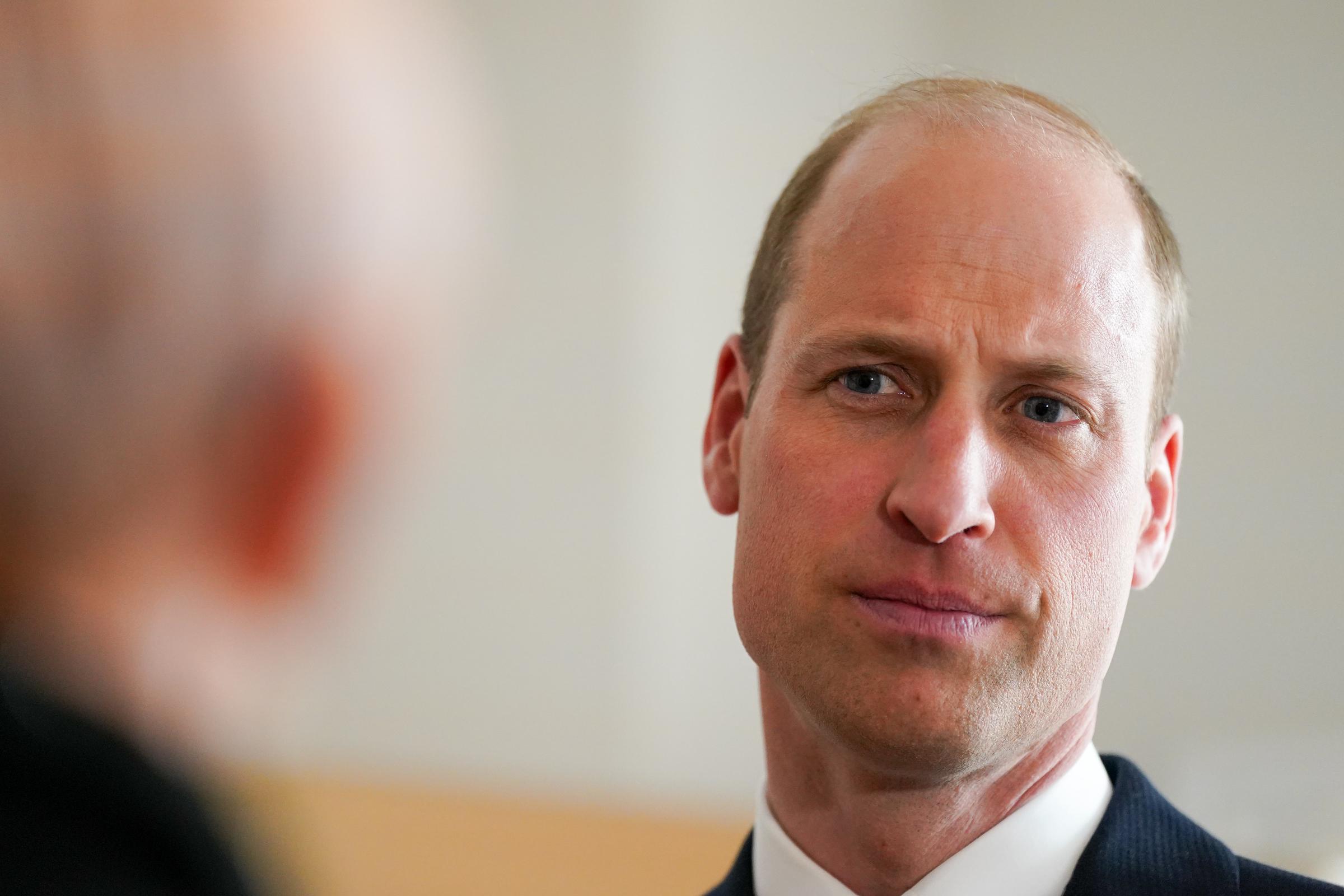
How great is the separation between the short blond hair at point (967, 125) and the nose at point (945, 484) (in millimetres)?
358

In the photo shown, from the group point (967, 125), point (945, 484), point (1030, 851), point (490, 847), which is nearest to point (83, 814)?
point (945, 484)

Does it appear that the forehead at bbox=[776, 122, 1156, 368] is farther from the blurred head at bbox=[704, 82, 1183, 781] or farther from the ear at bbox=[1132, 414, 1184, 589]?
the ear at bbox=[1132, 414, 1184, 589]

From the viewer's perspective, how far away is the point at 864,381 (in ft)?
5.98

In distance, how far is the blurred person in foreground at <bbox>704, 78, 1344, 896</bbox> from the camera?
5.51 feet

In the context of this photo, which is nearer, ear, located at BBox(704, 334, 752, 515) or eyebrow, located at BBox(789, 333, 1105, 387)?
eyebrow, located at BBox(789, 333, 1105, 387)

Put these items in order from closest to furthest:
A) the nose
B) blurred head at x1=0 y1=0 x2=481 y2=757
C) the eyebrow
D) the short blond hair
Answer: blurred head at x1=0 y1=0 x2=481 y2=757 < the nose < the eyebrow < the short blond hair

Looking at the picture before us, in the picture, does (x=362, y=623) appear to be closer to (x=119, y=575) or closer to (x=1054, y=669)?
(x=1054, y=669)

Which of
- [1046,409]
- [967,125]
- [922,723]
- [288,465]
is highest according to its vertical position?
[967,125]

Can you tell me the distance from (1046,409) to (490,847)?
116 inches

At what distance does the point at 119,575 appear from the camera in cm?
75

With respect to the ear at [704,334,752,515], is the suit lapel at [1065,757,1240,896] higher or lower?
lower

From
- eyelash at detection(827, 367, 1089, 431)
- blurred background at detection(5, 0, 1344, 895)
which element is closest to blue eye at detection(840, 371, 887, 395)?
eyelash at detection(827, 367, 1089, 431)

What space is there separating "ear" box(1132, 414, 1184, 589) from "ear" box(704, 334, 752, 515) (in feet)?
1.99

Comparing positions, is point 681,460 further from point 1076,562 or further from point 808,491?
point 1076,562
